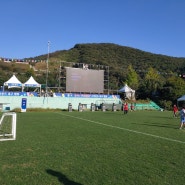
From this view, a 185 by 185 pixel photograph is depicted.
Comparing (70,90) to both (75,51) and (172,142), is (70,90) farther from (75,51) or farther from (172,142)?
(75,51)

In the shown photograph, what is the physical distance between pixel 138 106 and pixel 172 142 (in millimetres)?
40326

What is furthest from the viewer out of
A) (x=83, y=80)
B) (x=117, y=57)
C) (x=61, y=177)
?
(x=117, y=57)

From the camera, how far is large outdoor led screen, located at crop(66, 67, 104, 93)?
46219 millimetres

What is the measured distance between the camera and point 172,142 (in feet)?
37.6

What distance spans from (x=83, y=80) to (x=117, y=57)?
73147 mm

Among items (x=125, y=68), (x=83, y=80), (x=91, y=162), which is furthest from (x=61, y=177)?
(x=125, y=68)

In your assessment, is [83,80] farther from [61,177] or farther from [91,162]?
[61,177]

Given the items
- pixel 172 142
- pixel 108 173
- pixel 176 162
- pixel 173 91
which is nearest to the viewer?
pixel 108 173

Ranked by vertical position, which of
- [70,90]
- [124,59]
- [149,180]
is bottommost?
[149,180]

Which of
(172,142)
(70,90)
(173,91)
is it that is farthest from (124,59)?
(172,142)

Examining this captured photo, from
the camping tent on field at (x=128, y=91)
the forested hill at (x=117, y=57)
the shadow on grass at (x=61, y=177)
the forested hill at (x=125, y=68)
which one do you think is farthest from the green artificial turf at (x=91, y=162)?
the forested hill at (x=117, y=57)

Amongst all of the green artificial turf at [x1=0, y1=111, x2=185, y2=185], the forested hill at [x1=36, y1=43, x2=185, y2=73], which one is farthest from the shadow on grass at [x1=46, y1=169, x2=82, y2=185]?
the forested hill at [x1=36, y1=43, x2=185, y2=73]

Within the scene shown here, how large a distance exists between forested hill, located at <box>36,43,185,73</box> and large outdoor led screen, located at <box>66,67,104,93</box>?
50647 mm

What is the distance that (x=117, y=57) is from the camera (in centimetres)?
11831
